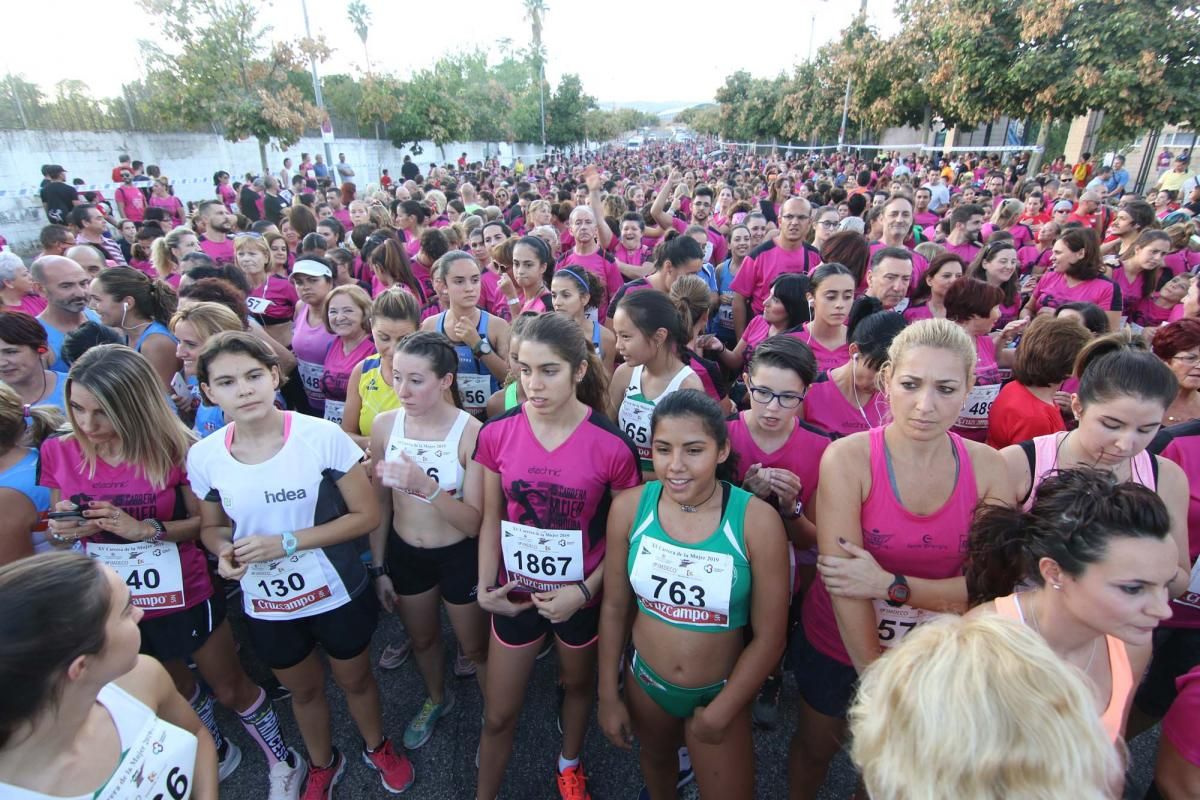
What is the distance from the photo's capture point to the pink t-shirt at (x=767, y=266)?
5930mm

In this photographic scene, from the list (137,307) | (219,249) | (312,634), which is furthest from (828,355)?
(219,249)

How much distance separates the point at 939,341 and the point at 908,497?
1.89 feet

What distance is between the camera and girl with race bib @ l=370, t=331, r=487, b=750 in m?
2.82

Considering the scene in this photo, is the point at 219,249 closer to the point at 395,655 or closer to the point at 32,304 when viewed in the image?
the point at 32,304

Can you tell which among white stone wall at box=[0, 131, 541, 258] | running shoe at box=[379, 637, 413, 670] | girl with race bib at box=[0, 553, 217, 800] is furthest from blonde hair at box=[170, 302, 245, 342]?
white stone wall at box=[0, 131, 541, 258]

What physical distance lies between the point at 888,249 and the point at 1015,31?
16.7 meters

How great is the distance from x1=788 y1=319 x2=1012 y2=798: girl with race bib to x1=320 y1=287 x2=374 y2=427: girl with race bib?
3351mm

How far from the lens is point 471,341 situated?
4.13 meters

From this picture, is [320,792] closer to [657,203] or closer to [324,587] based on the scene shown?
[324,587]

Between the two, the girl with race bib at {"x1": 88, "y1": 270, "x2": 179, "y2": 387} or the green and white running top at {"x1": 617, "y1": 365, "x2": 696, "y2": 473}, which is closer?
the green and white running top at {"x1": 617, "y1": 365, "x2": 696, "y2": 473}

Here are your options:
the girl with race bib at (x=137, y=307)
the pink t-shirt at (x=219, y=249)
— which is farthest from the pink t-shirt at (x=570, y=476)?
the pink t-shirt at (x=219, y=249)

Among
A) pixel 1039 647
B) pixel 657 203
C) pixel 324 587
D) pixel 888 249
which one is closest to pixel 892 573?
pixel 1039 647

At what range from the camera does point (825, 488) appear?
217cm

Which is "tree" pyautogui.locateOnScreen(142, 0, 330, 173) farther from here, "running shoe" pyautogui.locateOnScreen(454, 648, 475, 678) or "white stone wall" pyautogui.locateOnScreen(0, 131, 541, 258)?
"running shoe" pyautogui.locateOnScreen(454, 648, 475, 678)
